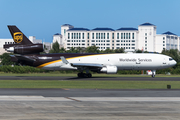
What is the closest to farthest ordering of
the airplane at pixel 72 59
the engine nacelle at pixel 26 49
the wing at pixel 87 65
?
the wing at pixel 87 65 → the engine nacelle at pixel 26 49 → the airplane at pixel 72 59

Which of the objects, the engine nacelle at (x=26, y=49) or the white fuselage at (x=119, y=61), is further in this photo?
the white fuselage at (x=119, y=61)

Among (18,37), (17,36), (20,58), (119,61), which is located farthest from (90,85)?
(17,36)

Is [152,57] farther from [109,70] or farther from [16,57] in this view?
[16,57]

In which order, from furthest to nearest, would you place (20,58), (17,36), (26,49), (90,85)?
(17,36), (26,49), (20,58), (90,85)

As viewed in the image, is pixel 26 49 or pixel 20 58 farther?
pixel 26 49

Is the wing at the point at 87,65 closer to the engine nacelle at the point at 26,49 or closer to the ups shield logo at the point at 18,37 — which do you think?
the engine nacelle at the point at 26,49

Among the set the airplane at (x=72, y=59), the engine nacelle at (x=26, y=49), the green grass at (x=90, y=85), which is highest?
the engine nacelle at (x=26, y=49)

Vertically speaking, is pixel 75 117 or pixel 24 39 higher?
pixel 24 39

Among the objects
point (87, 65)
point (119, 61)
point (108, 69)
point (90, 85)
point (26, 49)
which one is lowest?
point (90, 85)

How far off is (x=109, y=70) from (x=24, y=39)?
50.7ft

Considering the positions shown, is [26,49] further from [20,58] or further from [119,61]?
[119,61]

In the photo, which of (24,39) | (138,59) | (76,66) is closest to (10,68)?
(24,39)

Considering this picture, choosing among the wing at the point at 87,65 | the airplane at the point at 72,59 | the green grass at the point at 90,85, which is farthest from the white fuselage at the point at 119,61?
the green grass at the point at 90,85

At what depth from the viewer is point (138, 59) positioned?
5016 cm
